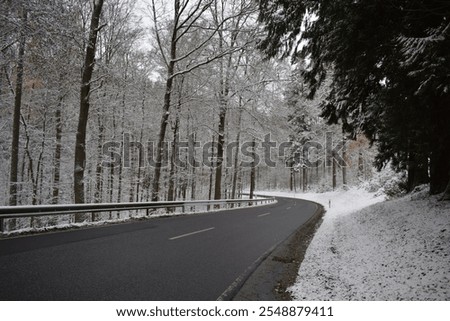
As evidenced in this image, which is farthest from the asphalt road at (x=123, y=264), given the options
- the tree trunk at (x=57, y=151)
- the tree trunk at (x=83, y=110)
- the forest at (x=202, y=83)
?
the tree trunk at (x=57, y=151)

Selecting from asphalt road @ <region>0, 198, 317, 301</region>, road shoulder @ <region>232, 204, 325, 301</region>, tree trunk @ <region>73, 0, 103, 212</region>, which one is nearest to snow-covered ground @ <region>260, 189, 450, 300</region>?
road shoulder @ <region>232, 204, 325, 301</region>

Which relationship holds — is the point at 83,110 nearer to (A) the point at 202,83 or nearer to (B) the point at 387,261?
(A) the point at 202,83

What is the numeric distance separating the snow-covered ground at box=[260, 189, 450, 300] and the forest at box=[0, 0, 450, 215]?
3.04 meters

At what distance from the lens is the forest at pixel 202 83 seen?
6.34 metres

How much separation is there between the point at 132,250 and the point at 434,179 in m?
10.6

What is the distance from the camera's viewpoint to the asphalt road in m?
3.85

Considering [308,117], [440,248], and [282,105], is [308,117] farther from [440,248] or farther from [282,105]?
[440,248]

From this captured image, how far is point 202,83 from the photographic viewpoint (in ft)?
59.7

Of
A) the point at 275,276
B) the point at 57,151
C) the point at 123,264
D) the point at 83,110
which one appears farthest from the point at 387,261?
the point at 57,151

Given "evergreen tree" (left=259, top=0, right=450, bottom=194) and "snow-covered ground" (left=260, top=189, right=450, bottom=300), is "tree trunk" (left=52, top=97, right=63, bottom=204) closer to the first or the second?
"evergreen tree" (left=259, top=0, right=450, bottom=194)

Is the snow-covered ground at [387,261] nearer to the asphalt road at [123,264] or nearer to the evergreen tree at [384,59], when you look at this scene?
the asphalt road at [123,264]

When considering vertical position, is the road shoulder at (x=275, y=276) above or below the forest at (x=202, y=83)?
below

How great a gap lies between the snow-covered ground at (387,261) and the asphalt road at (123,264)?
1.47m

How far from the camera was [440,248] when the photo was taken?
5336 mm
